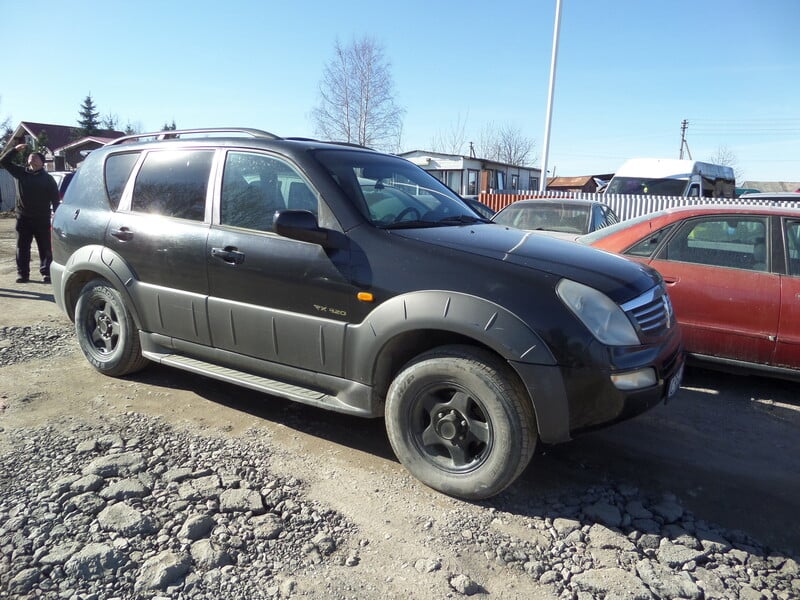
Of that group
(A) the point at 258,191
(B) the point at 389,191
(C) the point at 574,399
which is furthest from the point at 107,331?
(C) the point at 574,399

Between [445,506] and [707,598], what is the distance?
1.20m

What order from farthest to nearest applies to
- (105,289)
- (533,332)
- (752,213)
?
(752,213)
(105,289)
(533,332)

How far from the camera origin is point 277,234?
11.0 feet

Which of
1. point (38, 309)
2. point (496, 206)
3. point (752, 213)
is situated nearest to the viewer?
point (752, 213)

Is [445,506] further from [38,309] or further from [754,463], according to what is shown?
[38,309]

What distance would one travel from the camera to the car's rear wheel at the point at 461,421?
2.77 meters

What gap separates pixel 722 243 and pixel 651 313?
7.00 feet

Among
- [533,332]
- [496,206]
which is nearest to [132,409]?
[533,332]

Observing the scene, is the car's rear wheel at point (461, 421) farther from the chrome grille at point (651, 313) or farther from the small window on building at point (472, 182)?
the small window on building at point (472, 182)

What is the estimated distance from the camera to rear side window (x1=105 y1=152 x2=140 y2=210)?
432cm

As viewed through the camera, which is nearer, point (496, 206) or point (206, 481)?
point (206, 481)

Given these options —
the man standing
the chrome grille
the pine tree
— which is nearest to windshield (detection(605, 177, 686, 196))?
the man standing

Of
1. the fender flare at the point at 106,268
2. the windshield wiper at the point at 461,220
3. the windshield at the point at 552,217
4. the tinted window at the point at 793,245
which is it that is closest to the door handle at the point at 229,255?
the fender flare at the point at 106,268

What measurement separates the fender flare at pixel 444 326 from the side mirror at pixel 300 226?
531 mm
